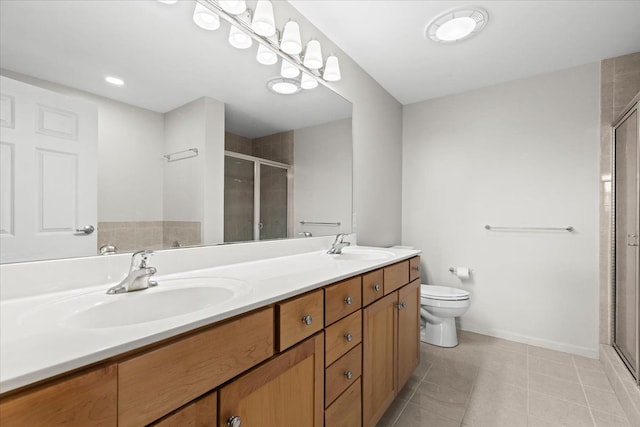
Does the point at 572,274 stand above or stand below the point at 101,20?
below

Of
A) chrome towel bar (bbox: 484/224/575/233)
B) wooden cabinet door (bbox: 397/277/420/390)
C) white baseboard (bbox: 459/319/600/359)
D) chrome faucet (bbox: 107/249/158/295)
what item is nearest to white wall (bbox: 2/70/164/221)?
chrome faucet (bbox: 107/249/158/295)

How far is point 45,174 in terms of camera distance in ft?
2.74

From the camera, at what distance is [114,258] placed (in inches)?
38.2

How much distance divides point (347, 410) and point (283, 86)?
63.9 inches

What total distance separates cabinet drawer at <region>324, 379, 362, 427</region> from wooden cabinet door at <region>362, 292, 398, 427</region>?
49mm

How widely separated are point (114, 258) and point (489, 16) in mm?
2292

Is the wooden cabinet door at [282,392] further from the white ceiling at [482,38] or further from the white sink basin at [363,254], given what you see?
the white ceiling at [482,38]

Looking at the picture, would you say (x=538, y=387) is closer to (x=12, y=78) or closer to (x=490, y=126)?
(x=490, y=126)

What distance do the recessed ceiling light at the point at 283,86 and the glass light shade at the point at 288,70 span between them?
0.08 feet

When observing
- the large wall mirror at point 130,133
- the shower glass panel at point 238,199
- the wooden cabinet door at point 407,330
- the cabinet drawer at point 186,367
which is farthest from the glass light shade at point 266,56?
the wooden cabinet door at point 407,330

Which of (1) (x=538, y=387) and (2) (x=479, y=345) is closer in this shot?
(1) (x=538, y=387)

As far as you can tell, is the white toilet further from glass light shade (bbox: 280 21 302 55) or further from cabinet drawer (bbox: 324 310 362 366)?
glass light shade (bbox: 280 21 302 55)

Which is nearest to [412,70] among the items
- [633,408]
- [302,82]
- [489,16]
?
[489,16]

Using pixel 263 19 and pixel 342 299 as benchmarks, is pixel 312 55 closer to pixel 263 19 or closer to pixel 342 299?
pixel 263 19
